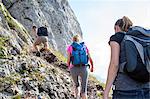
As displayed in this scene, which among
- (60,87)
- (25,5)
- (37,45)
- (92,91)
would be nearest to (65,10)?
(25,5)

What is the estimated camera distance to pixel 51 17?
36688mm

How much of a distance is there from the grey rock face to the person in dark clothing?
23569mm

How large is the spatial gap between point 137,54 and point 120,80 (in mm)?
523

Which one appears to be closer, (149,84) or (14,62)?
(149,84)

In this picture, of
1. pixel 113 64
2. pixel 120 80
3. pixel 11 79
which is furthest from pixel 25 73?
pixel 120 80

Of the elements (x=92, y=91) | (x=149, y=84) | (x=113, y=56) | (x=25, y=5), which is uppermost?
(x=25, y=5)

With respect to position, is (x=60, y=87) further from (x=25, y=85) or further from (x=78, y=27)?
(x=78, y=27)

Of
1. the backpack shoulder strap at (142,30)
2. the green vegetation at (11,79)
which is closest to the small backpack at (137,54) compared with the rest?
the backpack shoulder strap at (142,30)

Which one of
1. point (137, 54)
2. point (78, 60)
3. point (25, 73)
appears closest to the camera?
point (137, 54)

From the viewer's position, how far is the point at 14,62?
50.2 feet

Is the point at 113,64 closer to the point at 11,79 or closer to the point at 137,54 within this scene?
the point at 137,54

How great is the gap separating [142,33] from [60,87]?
9.07m

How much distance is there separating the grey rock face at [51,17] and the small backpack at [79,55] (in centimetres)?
1709

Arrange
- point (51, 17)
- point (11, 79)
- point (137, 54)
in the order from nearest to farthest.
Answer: point (137, 54) < point (11, 79) < point (51, 17)
